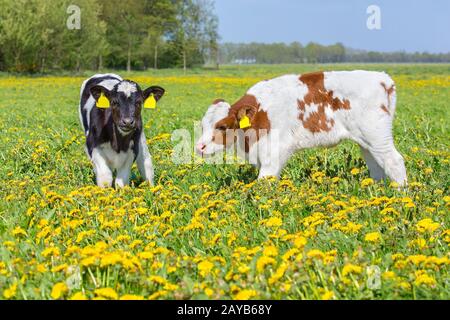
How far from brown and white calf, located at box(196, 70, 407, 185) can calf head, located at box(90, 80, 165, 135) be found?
3.61 ft

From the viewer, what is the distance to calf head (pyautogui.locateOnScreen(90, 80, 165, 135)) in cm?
717

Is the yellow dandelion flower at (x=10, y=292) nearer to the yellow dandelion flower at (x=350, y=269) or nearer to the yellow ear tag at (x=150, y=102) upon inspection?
the yellow dandelion flower at (x=350, y=269)

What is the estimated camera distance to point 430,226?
455 cm

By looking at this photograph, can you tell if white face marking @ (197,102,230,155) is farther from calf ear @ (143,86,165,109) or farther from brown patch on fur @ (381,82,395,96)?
brown patch on fur @ (381,82,395,96)

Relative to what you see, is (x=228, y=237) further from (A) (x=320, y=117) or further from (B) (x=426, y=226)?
(A) (x=320, y=117)

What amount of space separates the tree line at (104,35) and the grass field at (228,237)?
38.6 m

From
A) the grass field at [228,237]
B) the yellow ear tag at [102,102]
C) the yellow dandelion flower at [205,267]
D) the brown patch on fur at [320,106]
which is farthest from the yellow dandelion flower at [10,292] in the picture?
the brown patch on fur at [320,106]

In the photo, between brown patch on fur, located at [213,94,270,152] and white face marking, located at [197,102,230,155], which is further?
white face marking, located at [197,102,230,155]

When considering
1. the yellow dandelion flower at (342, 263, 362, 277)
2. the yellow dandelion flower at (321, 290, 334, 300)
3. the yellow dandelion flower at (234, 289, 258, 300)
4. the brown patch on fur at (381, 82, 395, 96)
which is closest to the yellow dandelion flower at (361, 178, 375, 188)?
the brown patch on fur at (381, 82, 395, 96)

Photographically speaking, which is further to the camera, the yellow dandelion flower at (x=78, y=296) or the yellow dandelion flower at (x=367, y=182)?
the yellow dandelion flower at (x=367, y=182)

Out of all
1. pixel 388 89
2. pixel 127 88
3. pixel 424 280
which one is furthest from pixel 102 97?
pixel 424 280

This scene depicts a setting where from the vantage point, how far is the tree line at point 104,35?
5572cm
